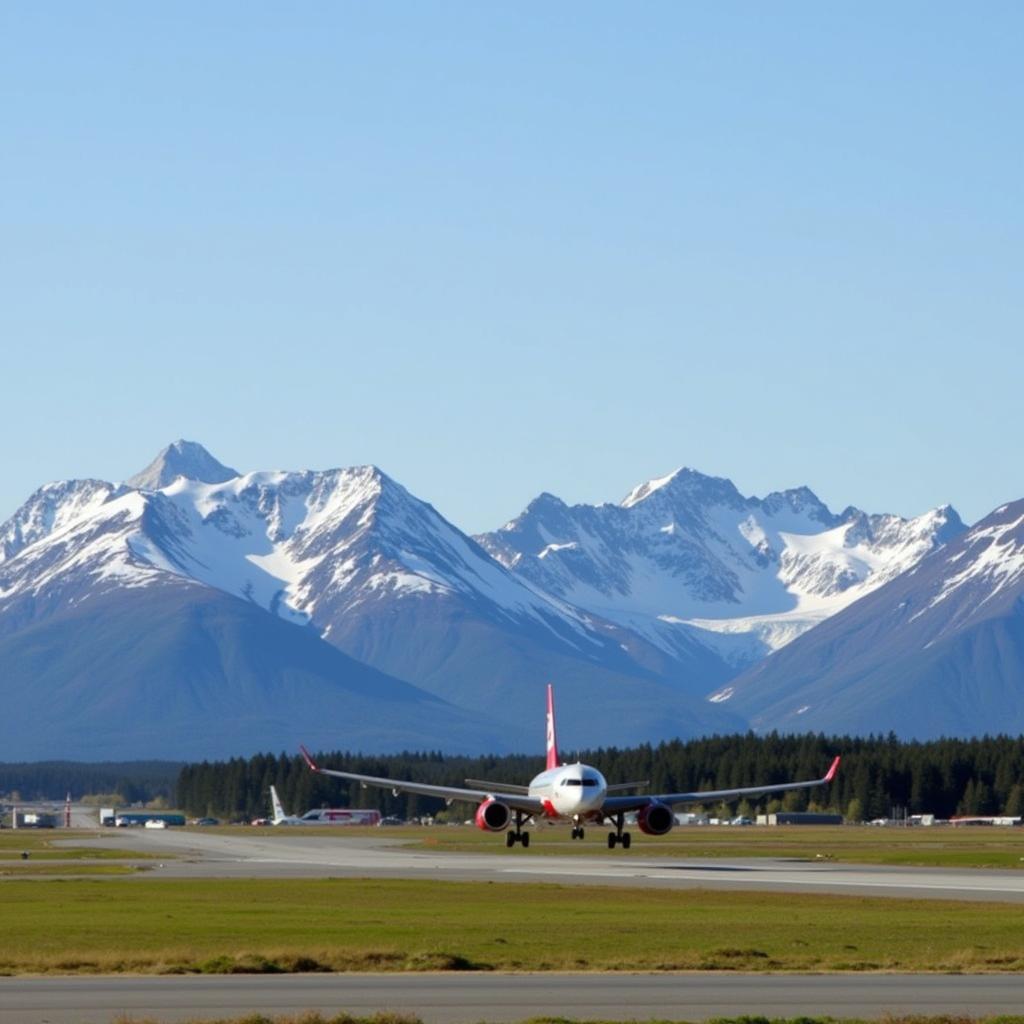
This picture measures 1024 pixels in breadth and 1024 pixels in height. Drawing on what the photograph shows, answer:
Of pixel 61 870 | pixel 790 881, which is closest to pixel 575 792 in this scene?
pixel 790 881

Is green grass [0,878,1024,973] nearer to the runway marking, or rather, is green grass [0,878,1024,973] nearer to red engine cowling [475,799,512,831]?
the runway marking

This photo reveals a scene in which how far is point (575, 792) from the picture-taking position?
332 ft

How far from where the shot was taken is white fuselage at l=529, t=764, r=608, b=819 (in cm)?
10112

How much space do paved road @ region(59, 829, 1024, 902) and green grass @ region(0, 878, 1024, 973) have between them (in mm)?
5817

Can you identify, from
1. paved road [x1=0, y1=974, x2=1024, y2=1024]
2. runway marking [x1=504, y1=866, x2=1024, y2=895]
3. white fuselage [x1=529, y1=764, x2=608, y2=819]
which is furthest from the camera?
white fuselage [x1=529, y1=764, x2=608, y2=819]

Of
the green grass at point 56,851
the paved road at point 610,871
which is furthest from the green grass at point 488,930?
the green grass at point 56,851

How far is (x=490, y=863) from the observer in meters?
104

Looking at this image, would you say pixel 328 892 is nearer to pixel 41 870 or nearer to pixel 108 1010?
pixel 41 870

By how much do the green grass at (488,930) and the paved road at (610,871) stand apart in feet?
19.1

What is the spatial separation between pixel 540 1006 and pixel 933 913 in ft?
84.5

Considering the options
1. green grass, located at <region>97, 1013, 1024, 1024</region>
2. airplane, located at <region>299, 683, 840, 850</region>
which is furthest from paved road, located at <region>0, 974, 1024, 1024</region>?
airplane, located at <region>299, 683, 840, 850</region>

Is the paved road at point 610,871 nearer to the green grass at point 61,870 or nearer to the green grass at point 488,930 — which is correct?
the green grass at point 61,870

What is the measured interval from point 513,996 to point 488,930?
51.8 feet

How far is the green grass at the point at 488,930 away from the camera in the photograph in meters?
48.9
